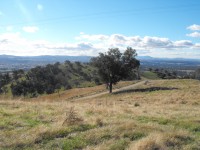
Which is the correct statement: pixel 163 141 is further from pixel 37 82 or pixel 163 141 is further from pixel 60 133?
pixel 37 82

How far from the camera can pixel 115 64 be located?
59875 mm

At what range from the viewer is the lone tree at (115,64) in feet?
197

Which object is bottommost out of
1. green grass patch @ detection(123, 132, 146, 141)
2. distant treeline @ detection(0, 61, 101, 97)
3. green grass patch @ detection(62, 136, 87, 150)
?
distant treeline @ detection(0, 61, 101, 97)

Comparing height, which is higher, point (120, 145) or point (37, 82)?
point (120, 145)

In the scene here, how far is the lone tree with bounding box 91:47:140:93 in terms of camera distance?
60.0 meters

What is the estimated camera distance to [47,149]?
7.80 m

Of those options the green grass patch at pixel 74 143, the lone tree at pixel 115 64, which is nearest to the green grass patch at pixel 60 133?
the green grass patch at pixel 74 143

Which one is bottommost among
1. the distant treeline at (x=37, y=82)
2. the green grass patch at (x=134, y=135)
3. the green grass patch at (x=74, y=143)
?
the distant treeline at (x=37, y=82)

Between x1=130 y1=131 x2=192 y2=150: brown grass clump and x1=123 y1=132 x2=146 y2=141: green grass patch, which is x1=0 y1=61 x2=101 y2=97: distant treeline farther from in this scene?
x1=130 y1=131 x2=192 y2=150: brown grass clump

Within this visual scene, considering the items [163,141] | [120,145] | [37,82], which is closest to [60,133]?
[120,145]

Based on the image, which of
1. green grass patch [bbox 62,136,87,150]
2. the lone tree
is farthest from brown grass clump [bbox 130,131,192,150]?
the lone tree

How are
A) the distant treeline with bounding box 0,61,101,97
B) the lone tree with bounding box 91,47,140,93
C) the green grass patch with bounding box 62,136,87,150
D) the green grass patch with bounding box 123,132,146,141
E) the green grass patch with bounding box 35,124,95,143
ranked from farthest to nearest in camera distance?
the distant treeline with bounding box 0,61,101,97 < the lone tree with bounding box 91,47,140,93 < the green grass patch with bounding box 123,132,146,141 < the green grass patch with bounding box 35,124,95,143 < the green grass patch with bounding box 62,136,87,150

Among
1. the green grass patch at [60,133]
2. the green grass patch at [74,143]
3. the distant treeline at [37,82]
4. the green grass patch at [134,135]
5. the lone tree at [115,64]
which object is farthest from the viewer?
the distant treeline at [37,82]

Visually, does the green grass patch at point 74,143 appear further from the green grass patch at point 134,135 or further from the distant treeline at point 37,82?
the distant treeline at point 37,82
